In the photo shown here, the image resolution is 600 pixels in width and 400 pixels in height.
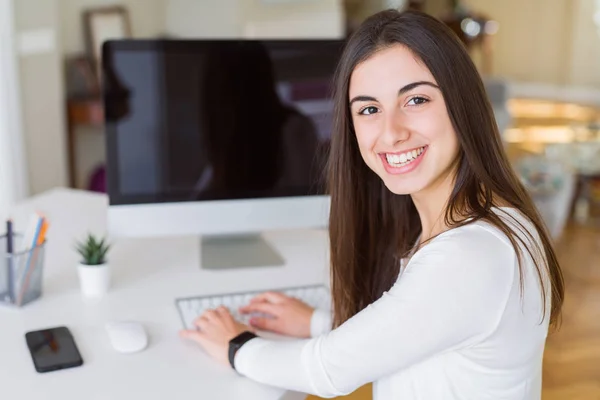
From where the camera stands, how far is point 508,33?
8.15m

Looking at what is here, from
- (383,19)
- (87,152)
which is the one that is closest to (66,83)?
(87,152)

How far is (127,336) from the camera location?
1309mm

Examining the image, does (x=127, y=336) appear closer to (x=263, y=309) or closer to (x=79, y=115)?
(x=263, y=309)

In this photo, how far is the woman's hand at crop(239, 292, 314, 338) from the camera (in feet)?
4.53

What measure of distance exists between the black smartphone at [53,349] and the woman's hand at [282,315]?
0.30 meters

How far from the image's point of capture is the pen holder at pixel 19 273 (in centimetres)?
145

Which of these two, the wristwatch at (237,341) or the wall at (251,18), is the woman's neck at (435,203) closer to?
the wristwatch at (237,341)

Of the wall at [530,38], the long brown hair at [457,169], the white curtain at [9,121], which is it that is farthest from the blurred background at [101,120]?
the wall at [530,38]

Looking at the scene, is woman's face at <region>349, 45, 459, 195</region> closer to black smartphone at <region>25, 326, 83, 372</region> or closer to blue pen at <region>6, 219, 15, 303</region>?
black smartphone at <region>25, 326, 83, 372</region>

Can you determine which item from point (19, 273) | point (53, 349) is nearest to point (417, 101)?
point (53, 349)

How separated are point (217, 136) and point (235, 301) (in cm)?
38

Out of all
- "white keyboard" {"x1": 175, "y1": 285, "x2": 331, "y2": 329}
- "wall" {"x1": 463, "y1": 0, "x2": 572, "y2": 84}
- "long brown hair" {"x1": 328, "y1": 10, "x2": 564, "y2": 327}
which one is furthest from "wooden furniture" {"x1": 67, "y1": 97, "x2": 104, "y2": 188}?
"wall" {"x1": 463, "y1": 0, "x2": 572, "y2": 84}

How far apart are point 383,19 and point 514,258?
1.25 ft

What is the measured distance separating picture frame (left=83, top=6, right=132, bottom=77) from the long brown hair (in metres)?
2.94
